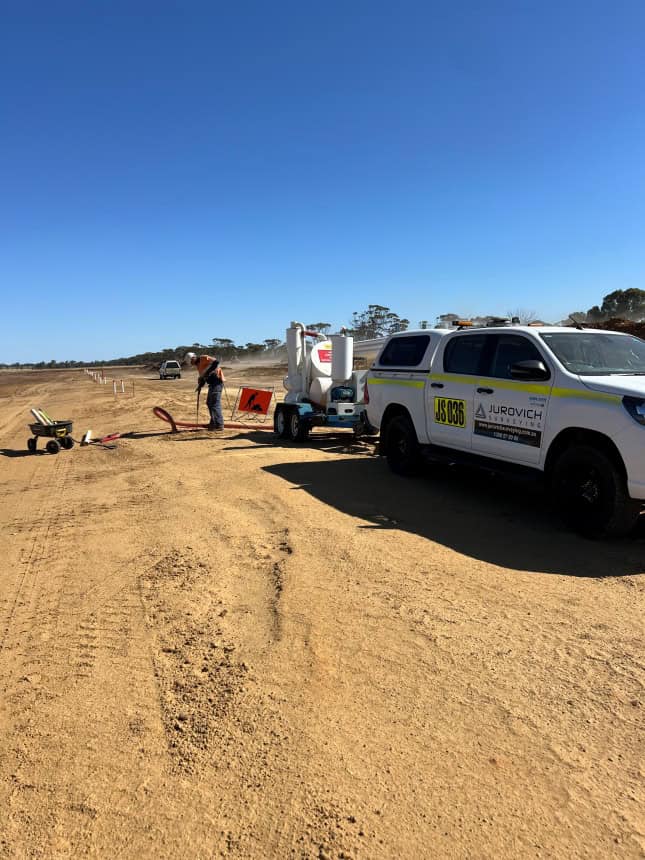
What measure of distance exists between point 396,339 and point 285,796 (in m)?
7.41

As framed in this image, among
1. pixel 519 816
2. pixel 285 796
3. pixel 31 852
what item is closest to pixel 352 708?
pixel 285 796

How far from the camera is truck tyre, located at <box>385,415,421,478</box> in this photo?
847cm

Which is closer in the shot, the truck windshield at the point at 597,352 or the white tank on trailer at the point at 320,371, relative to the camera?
the truck windshield at the point at 597,352

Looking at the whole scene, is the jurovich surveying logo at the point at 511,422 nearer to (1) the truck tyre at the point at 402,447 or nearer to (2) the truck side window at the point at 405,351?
(1) the truck tyre at the point at 402,447

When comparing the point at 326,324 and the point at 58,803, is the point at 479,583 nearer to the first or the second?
the point at 58,803

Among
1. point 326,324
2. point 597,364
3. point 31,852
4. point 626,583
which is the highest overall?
point 326,324

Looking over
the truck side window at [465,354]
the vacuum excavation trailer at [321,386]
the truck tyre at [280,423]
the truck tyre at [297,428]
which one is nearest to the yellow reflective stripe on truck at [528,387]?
the truck side window at [465,354]

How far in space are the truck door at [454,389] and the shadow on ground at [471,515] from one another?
769 millimetres

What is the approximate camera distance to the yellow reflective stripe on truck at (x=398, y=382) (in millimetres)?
8341

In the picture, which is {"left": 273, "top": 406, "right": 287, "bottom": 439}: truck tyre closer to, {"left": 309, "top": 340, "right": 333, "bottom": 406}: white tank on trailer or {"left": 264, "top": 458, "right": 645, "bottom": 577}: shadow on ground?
{"left": 309, "top": 340, "right": 333, "bottom": 406}: white tank on trailer

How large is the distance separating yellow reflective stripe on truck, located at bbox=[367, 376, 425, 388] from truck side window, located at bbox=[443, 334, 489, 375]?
1.75 feet

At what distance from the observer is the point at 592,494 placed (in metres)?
5.61

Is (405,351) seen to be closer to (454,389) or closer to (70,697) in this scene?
(454,389)

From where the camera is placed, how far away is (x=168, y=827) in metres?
2.40
